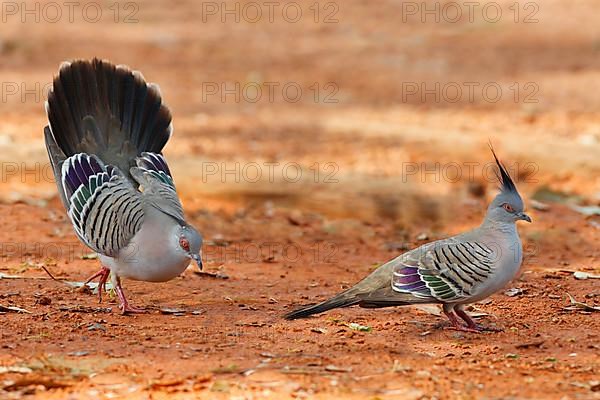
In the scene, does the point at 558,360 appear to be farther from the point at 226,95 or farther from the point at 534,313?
the point at 226,95


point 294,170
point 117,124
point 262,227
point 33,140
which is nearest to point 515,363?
point 117,124

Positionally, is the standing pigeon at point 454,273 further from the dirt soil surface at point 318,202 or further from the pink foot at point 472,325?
the dirt soil surface at point 318,202

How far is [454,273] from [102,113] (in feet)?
9.80

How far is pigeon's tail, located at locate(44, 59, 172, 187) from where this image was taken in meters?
7.63

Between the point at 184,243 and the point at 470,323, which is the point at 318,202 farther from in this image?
the point at 470,323

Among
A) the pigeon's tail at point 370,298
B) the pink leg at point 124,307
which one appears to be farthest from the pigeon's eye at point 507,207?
the pink leg at point 124,307

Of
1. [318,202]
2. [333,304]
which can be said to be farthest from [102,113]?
[318,202]

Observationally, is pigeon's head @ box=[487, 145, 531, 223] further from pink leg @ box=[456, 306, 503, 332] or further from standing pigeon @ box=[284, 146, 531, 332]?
pink leg @ box=[456, 306, 503, 332]

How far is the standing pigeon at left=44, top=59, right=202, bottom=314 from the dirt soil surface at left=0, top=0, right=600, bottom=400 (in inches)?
16.7

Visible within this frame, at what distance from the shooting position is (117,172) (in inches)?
293

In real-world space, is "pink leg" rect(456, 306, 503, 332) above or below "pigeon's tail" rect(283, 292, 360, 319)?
below

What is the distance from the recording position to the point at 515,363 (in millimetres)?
5672

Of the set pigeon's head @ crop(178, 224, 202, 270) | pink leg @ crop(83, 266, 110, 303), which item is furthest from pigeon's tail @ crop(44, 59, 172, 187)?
pigeon's head @ crop(178, 224, 202, 270)

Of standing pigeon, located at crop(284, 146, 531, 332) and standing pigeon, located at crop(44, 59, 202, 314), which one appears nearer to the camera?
standing pigeon, located at crop(284, 146, 531, 332)
